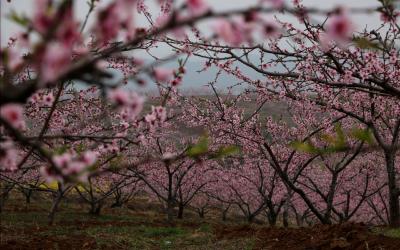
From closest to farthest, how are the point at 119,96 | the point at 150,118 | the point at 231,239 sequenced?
the point at 119,96 → the point at 150,118 → the point at 231,239

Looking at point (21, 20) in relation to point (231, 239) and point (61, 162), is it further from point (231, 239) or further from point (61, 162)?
point (231, 239)

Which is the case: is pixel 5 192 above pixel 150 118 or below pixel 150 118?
below

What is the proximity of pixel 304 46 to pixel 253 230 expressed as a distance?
6039 millimetres

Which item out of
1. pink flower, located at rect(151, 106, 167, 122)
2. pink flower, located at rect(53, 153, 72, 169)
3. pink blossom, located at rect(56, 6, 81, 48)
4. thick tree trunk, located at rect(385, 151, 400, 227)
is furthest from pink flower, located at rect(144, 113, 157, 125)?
thick tree trunk, located at rect(385, 151, 400, 227)

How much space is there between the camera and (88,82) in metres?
1.74

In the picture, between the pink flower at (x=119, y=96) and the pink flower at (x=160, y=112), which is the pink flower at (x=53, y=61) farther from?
the pink flower at (x=160, y=112)

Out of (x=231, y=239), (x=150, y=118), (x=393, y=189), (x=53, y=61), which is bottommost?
(x=231, y=239)

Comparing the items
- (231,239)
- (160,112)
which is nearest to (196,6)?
(160,112)

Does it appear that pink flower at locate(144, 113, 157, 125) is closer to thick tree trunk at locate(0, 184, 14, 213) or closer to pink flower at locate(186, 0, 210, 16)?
pink flower at locate(186, 0, 210, 16)

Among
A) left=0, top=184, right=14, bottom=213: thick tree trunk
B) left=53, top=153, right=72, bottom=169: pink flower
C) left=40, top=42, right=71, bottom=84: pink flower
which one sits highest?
left=0, top=184, right=14, bottom=213: thick tree trunk

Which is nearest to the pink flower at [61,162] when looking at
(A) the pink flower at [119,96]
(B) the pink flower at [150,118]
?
(A) the pink flower at [119,96]

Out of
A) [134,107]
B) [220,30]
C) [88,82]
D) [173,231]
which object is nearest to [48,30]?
[88,82]

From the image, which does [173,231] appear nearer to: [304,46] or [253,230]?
[253,230]

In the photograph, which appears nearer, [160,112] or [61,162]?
[61,162]
